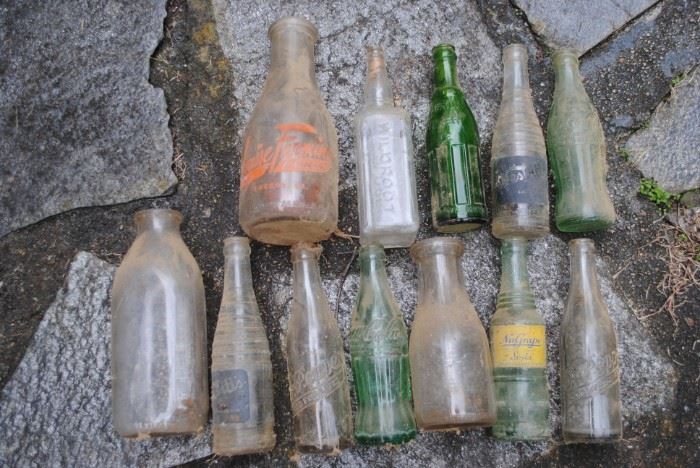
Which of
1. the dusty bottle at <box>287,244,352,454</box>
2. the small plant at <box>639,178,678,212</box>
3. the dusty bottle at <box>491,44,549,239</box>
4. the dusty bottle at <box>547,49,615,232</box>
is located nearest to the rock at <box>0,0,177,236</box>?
the dusty bottle at <box>287,244,352,454</box>

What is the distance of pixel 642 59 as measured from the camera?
67.9 inches

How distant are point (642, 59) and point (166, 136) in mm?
1027

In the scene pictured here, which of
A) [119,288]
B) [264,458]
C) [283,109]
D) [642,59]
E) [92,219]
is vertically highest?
[642,59]

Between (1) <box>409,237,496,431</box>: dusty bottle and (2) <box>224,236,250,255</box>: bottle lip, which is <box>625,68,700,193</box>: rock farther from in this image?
(2) <box>224,236,250,255</box>: bottle lip

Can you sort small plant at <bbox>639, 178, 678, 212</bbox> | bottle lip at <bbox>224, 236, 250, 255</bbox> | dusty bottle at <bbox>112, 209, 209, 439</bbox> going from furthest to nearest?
small plant at <bbox>639, 178, 678, 212</bbox> < bottle lip at <bbox>224, 236, 250, 255</bbox> < dusty bottle at <bbox>112, 209, 209, 439</bbox>

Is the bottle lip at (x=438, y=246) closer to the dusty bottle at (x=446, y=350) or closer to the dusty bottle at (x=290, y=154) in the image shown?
the dusty bottle at (x=446, y=350)

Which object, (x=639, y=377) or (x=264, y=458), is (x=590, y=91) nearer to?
(x=639, y=377)

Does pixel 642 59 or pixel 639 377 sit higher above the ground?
pixel 642 59

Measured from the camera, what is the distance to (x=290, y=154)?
1.45 metres

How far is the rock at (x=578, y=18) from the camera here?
5.65 ft

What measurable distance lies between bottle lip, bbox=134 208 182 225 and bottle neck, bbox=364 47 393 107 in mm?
443

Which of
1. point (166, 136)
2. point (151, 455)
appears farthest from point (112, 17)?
point (151, 455)

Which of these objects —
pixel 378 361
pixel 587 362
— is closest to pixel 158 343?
pixel 378 361

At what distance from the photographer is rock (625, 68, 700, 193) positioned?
1685 mm
